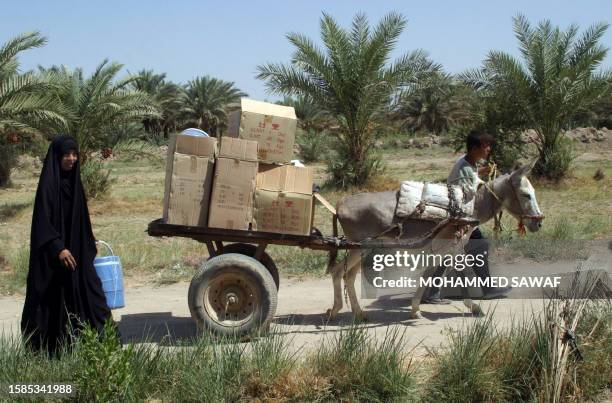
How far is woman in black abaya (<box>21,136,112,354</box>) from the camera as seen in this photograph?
5.20 m

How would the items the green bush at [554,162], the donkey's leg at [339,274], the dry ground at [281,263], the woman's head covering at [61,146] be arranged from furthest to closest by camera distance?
the green bush at [554,162]
the dry ground at [281,263]
the donkey's leg at [339,274]
the woman's head covering at [61,146]

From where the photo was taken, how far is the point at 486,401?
15.9ft

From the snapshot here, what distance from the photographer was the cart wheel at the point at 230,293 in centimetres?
608

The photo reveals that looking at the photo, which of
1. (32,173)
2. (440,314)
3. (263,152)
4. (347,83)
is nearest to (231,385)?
(263,152)

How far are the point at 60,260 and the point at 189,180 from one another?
4.17 feet

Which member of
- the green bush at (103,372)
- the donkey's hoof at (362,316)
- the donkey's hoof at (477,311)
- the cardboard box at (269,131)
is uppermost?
the cardboard box at (269,131)

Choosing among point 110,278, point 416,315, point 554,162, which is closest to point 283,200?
point 110,278

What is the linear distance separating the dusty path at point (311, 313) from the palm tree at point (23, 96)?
22.6ft

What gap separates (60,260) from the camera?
523 cm

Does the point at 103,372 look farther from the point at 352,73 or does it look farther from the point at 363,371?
the point at 352,73

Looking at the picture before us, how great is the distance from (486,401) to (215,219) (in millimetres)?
2613

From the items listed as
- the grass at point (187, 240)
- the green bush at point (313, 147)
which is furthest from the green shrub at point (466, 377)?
the green bush at point (313, 147)

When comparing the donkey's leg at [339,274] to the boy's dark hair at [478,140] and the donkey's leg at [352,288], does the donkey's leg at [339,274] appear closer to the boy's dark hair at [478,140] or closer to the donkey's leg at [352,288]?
the donkey's leg at [352,288]

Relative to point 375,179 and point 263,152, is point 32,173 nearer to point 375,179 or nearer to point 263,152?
point 375,179
